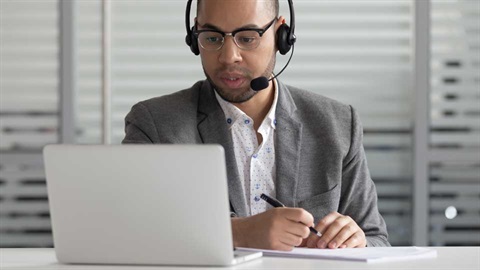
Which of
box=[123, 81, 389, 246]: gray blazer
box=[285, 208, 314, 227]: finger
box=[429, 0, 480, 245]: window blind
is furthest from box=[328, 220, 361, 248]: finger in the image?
box=[429, 0, 480, 245]: window blind

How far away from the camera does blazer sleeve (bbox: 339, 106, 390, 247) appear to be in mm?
2338

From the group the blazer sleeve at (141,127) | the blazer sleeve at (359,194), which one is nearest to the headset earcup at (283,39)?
the blazer sleeve at (359,194)

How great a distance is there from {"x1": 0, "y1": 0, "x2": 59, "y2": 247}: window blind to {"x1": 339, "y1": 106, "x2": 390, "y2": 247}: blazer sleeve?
224 centimetres

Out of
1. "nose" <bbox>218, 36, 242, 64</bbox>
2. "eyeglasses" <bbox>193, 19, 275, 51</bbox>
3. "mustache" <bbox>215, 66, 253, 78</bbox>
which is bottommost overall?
"mustache" <bbox>215, 66, 253, 78</bbox>

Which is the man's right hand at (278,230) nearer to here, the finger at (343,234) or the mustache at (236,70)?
the finger at (343,234)

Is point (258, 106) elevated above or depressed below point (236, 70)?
below

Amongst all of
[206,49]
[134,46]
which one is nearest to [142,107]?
[206,49]

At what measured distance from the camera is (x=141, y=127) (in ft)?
7.74

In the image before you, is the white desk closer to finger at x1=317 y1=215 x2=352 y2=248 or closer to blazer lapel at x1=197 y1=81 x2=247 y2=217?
→ finger at x1=317 y1=215 x2=352 y2=248

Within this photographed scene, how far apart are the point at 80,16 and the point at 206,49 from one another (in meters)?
2.13

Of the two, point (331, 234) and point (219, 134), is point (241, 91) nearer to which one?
point (219, 134)

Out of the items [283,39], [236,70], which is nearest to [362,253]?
[236,70]

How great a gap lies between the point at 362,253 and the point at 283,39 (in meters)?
0.81

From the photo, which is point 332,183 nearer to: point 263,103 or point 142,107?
point 263,103
